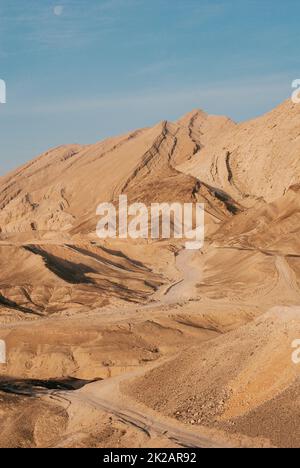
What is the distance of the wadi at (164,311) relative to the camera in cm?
1680

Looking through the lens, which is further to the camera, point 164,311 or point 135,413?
point 164,311

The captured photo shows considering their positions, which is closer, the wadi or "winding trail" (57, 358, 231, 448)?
"winding trail" (57, 358, 231, 448)

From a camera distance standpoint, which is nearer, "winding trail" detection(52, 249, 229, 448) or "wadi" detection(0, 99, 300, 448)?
"winding trail" detection(52, 249, 229, 448)

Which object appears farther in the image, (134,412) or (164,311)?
(164,311)

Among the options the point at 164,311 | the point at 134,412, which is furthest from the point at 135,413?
the point at 164,311

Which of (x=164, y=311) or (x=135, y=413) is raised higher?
(x=164, y=311)

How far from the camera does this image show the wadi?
661 inches

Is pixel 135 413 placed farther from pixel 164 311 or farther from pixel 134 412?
pixel 164 311

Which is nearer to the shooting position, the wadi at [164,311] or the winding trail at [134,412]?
the winding trail at [134,412]

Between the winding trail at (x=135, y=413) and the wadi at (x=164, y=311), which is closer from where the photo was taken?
the winding trail at (x=135, y=413)

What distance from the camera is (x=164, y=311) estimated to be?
112 feet

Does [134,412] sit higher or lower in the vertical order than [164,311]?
lower

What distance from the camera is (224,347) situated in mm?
20500
